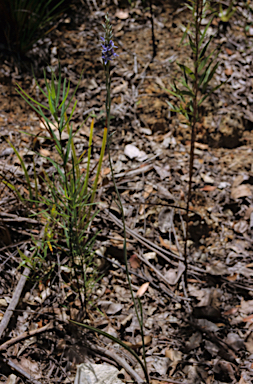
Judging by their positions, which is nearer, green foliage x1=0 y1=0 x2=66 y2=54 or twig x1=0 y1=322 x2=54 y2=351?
twig x1=0 y1=322 x2=54 y2=351

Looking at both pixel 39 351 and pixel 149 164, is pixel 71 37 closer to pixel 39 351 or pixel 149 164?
pixel 149 164

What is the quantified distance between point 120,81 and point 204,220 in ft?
4.29

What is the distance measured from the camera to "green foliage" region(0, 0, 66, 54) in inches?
90.9

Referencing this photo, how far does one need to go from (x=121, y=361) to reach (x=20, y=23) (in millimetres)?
2289

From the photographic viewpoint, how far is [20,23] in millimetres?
2316

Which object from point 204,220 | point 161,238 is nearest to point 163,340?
point 161,238

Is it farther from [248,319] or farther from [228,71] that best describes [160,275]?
[228,71]

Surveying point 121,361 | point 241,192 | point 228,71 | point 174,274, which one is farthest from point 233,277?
point 228,71

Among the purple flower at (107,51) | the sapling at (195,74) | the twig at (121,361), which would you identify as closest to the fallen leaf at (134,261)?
the sapling at (195,74)

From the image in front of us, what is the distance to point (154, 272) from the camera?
5.80ft

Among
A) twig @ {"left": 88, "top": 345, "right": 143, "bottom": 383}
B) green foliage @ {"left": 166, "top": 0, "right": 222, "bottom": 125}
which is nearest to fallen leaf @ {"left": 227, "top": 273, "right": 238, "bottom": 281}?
twig @ {"left": 88, "top": 345, "right": 143, "bottom": 383}

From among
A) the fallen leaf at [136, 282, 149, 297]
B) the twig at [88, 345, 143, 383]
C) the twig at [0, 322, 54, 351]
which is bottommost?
the twig at [88, 345, 143, 383]

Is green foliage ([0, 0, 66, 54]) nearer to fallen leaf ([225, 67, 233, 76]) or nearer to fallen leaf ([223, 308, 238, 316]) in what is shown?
fallen leaf ([225, 67, 233, 76])

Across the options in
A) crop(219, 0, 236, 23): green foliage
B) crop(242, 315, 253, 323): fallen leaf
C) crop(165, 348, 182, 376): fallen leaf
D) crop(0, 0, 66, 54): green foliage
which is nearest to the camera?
crop(165, 348, 182, 376): fallen leaf
